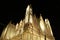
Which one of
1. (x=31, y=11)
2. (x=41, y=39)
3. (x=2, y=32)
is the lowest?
(x=41, y=39)

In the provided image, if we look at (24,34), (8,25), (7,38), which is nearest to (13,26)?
(8,25)

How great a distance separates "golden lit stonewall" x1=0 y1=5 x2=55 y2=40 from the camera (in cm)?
1209

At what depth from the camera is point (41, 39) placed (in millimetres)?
12086

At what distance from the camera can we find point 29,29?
12.3m

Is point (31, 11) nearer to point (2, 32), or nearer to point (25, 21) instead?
point (25, 21)

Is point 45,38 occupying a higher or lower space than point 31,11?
lower

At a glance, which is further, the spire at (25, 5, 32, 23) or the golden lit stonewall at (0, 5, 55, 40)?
the spire at (25, 5, 32, 23)

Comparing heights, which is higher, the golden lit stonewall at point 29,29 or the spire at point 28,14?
the spire at point 28,14

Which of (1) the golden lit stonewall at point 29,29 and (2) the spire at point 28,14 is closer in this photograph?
(1) the golden lit stonewall at point 29,29

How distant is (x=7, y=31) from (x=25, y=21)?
1.27m

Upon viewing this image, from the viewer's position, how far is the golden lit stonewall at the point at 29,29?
1209 cm

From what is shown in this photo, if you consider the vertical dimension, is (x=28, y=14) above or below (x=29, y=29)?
above

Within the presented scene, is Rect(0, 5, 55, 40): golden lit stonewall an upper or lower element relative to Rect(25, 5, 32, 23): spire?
lower

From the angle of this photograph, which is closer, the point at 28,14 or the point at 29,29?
the point at 29,29
